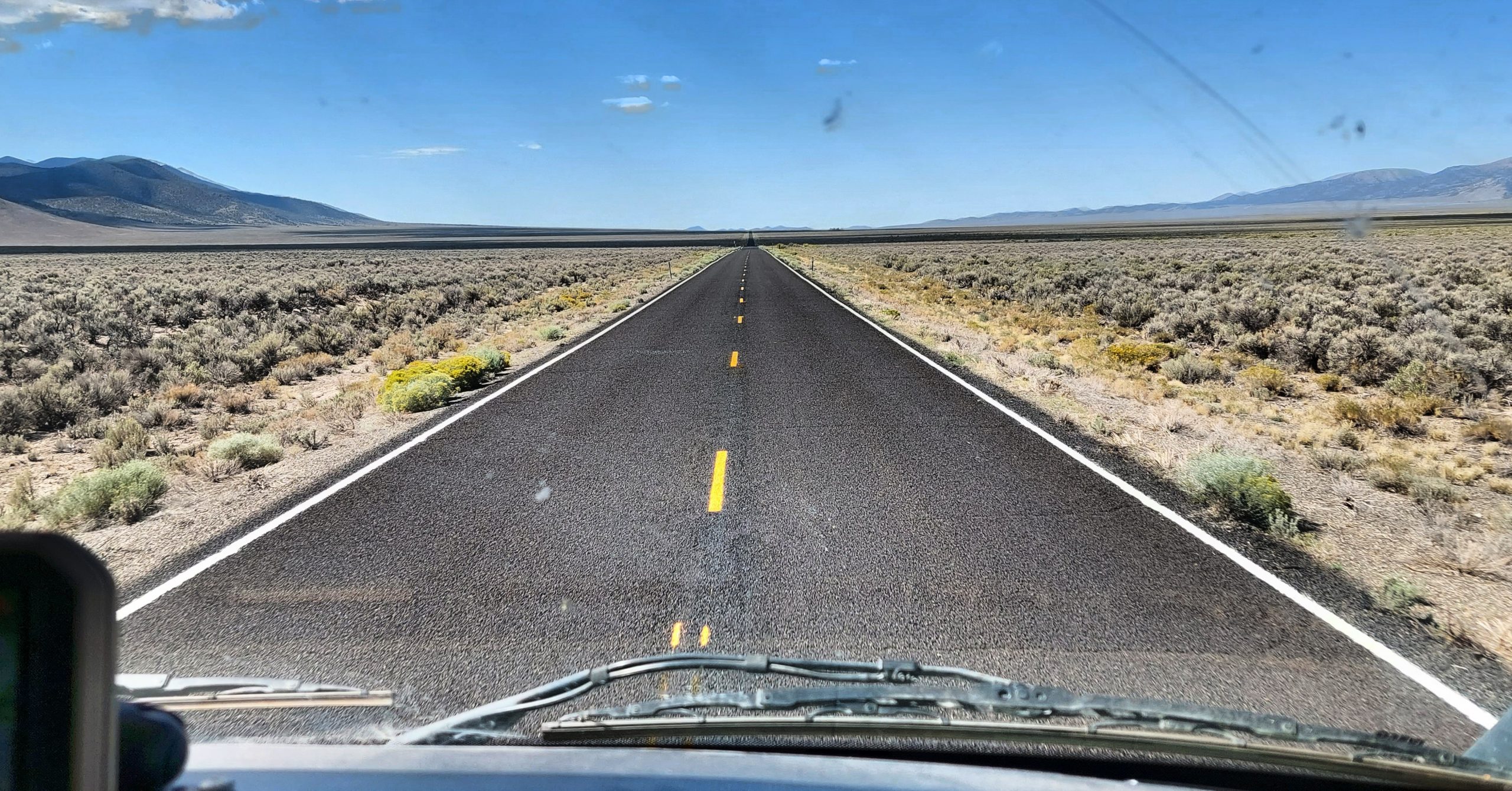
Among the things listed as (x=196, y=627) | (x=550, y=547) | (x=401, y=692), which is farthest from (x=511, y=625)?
(x=196, y=627)

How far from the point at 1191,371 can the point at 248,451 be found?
14.0 m

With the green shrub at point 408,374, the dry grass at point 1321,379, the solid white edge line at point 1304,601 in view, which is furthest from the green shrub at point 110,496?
the dry grass at point 1321,379

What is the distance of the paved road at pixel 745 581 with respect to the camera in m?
4.05

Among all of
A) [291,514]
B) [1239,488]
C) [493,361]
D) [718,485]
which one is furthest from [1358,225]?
[493,361]

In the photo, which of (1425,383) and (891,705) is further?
(1425,383)

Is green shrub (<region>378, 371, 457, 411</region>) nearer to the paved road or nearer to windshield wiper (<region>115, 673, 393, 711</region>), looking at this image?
the paved road

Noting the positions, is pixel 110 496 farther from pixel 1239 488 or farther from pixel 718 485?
pixel 1239 488

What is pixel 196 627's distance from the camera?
4645 millimetres

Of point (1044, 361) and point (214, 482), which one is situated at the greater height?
point (1044, 361)

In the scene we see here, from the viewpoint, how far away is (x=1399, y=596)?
5.07 metres

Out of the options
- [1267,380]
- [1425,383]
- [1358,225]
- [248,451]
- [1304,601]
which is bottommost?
[248,451]

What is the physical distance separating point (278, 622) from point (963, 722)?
153 inches

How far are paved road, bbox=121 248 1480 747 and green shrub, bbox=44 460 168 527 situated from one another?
1663 millimetres

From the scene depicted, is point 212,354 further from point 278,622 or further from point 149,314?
point 278,622
